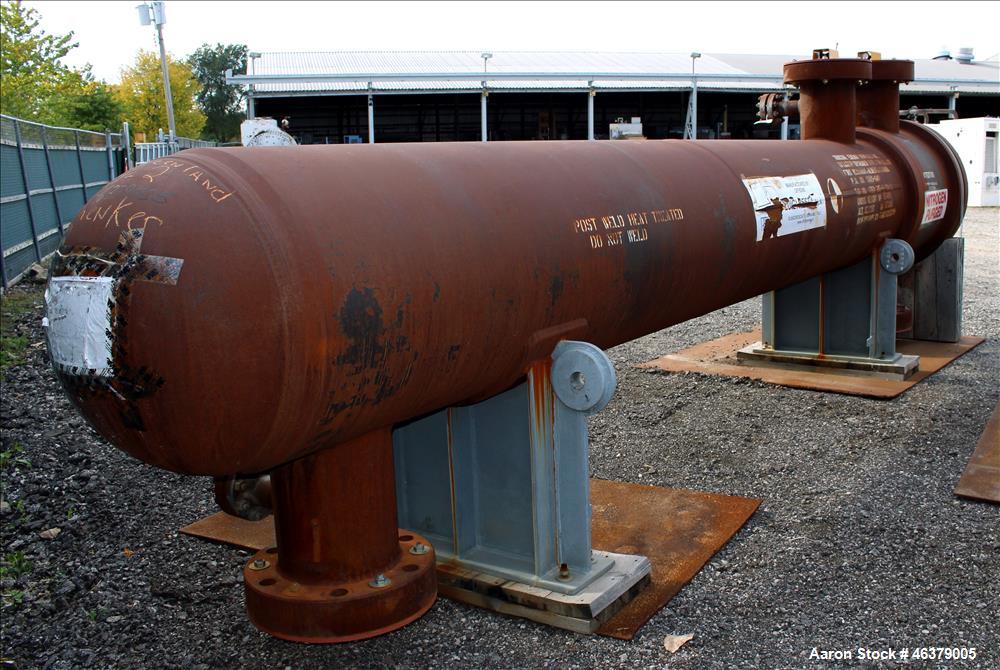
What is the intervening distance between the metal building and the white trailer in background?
337 inches

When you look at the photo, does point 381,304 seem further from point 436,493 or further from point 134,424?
point 436,493

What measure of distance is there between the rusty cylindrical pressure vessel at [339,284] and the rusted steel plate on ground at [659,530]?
0.82m

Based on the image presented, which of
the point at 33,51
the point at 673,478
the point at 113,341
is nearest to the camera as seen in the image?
the point at 113,341

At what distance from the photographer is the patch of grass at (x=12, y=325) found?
20.8ft

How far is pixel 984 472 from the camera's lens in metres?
4.00

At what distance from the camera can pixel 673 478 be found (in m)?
4.15

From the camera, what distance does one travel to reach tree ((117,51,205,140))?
4684cm

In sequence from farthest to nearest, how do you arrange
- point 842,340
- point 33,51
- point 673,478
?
point 33,51 → point 842,340 → point 673,478

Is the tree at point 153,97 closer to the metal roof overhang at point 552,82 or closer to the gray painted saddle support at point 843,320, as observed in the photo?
the metal roof overhang at point 552,82

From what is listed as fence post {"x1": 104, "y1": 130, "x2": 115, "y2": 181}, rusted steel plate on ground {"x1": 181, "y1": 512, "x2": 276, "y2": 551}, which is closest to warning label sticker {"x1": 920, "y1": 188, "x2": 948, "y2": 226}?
rusted steel plate on ground {"x1": 181, "y1": 512, "x2": 276, "y2": 551}

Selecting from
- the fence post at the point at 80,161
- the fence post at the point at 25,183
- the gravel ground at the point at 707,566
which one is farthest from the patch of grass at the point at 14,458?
the fence post at the point at 80,161

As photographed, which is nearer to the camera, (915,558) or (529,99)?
(915,558)

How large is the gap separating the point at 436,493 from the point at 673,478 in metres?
1.44

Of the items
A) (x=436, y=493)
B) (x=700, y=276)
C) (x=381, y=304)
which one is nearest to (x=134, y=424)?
(x=381, y=304)
